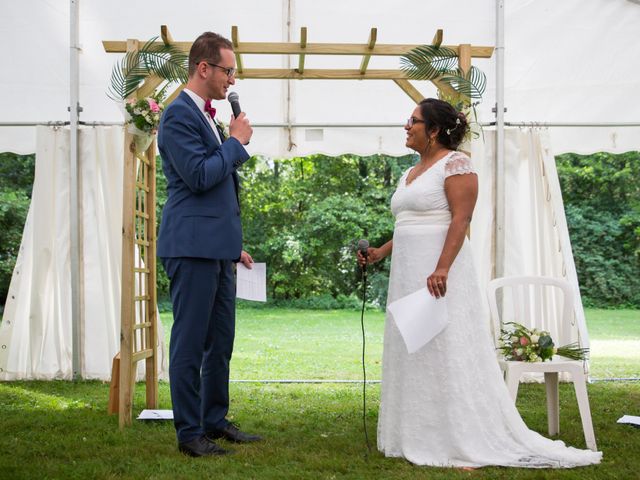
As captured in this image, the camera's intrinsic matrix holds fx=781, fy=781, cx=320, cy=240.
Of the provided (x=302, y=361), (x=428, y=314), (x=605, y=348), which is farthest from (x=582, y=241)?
(x=428, y=314)

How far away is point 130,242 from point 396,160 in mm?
14408

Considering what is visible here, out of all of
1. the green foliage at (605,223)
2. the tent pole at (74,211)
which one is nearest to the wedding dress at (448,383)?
the tent pole at (74,211)

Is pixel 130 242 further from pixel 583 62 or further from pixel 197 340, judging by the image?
pixel 583 62

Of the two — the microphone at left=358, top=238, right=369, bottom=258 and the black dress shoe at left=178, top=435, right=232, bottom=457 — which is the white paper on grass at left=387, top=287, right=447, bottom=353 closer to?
the microphone at left=358, top=238, right=369, bottom=258

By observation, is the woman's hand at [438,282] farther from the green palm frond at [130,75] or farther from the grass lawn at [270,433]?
the green palm frond at [130,75]

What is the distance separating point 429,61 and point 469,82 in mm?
298

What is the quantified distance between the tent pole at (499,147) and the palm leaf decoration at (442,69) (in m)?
0.95

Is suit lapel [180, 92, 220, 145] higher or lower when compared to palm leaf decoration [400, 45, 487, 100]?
lower

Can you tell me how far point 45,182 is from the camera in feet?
18.9

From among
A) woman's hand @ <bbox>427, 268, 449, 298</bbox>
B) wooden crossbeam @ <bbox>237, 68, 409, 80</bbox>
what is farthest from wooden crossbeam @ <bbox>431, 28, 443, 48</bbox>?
woman's hand @ <bbox>427, 268, 449, 298</bbox>

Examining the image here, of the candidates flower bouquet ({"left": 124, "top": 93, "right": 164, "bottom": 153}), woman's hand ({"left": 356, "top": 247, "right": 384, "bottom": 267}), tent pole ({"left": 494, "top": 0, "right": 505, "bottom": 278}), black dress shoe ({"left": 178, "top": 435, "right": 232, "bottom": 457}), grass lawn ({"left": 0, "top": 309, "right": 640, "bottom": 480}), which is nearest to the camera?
grass lawn ({"left": 0, "top": 309, "right": 640, "bottom": 480})

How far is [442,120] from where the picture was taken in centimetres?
339

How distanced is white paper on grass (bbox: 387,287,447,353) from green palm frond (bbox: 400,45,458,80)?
1926 mm

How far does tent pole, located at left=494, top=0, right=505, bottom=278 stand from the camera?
18.4ft
